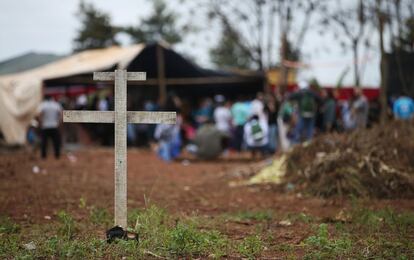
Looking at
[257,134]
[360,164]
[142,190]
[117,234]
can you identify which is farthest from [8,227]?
[257,134]

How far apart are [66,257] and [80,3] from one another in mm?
47575

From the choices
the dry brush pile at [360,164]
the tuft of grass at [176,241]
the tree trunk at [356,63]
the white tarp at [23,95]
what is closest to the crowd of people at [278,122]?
the tree trunk at [356,63]

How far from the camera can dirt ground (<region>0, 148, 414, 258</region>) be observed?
7.45 m

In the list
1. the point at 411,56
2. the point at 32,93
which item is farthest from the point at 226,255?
the point at 32,93

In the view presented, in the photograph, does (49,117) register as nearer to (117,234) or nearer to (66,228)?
(66,228)

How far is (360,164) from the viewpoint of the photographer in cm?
927

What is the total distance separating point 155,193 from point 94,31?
3821 cm

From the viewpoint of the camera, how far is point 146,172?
13.4 metres

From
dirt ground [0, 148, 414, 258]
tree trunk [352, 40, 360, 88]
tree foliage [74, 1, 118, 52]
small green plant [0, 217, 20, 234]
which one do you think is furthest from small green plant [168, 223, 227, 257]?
tree foliage [74, 1, 118, 52]

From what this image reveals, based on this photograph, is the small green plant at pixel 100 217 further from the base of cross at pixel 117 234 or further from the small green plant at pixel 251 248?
the small green plant at pixel 251 248

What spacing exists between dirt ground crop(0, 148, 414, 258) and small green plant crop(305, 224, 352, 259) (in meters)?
0.42

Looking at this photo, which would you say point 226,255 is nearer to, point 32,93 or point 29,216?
point 29,216

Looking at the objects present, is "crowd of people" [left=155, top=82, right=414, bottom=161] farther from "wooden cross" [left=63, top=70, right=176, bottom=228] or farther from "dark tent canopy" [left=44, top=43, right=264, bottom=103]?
"wooden cross" [left=63, top=70, right=176, bottom=228]

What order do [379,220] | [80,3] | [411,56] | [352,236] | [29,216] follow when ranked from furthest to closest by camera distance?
[80,3] → [411,56] → [29,216] → [379,220] → [352,236]
